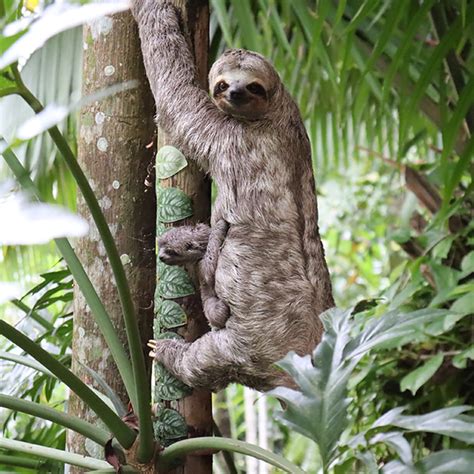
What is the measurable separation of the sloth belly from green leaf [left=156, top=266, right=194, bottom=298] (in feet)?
0.21

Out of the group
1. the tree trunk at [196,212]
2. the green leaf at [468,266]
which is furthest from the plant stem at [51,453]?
the green leaf at [468,266]

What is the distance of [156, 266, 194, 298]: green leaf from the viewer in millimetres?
1570

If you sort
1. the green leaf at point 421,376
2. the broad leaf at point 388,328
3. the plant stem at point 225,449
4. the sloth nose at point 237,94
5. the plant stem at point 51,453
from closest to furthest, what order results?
the broad leaf at point 388,328
the plant stem at point 225,449
the plant stem at point 51,453
the sloth nose at point 237,94
the green leaf at point 421,376

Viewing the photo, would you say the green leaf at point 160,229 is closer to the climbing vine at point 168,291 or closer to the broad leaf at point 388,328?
the climbing vine at point 168,291

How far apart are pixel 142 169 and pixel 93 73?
0.79 feet

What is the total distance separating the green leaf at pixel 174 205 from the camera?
1576mm

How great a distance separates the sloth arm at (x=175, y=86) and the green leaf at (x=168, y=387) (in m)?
0.45

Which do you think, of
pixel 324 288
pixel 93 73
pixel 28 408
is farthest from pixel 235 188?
pixel 28 408

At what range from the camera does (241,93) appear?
5.44 feet

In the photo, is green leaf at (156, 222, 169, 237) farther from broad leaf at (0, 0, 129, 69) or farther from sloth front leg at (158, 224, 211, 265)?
broad leaf at (0, 0, 129, 69)

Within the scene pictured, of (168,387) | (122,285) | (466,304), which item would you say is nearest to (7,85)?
(122,285)

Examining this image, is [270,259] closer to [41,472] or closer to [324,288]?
[324,288]

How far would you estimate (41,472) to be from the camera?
160 centimetres

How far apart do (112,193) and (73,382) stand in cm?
53
